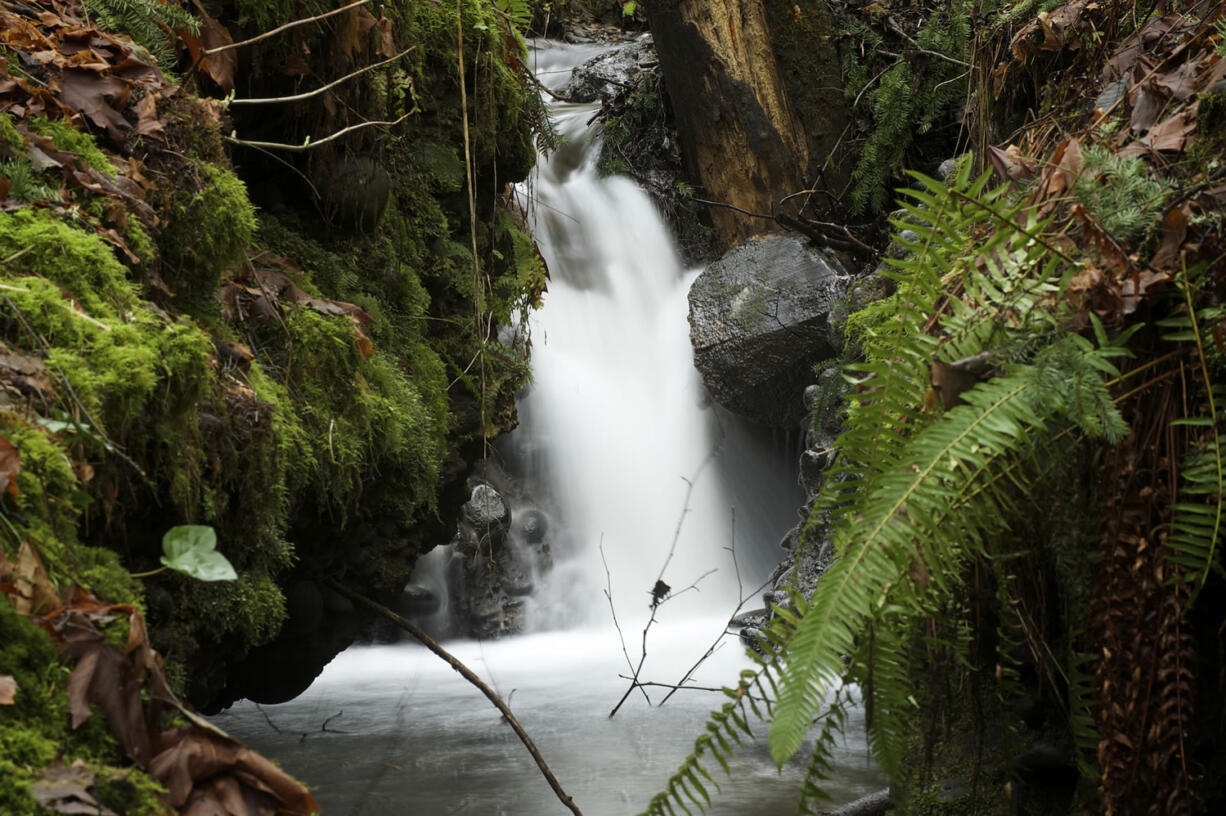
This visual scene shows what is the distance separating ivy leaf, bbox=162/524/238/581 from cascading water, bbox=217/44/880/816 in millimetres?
2158

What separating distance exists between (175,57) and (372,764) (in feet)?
9.15

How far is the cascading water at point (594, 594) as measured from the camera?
416cm

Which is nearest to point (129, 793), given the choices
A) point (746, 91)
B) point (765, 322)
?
point (765, 322)

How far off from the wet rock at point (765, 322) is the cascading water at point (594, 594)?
0.96 metres

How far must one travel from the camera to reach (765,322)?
7.18 m

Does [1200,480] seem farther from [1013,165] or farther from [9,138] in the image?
[9,138]

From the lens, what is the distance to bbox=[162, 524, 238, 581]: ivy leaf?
179 cm

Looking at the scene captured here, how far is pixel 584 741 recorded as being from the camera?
476cm

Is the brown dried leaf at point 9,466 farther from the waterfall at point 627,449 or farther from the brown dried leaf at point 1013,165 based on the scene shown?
the waterfall at point 627,449

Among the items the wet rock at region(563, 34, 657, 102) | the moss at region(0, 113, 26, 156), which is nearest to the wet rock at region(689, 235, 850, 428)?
the wet rock at region(563, 34, 657, 102)

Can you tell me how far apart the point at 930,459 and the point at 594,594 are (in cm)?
643

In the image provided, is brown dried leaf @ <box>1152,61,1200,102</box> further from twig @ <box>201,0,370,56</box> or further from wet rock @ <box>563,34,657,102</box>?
wet rock @ <box>563,34,657,102</box>

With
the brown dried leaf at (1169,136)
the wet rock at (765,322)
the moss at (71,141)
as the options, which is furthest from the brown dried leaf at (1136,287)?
the wet rock at (765,322)

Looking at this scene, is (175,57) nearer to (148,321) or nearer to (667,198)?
(148,321)
